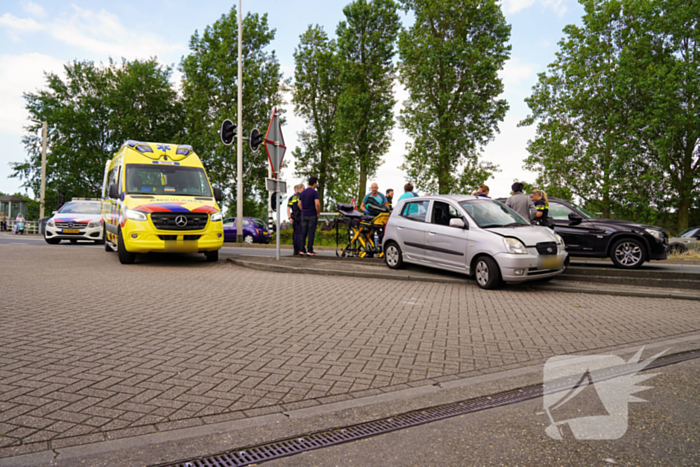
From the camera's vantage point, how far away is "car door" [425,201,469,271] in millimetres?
9617

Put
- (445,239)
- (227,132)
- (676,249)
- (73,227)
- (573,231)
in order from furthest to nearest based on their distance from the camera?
1. (73,227)
2. (676,249)
3. (227,132)
4. (573,231)
5. (445,239)

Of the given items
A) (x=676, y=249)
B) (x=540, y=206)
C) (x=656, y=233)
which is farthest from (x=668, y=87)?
(x=540, y=206)

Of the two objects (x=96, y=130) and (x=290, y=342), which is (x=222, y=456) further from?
(x=96, y=130)

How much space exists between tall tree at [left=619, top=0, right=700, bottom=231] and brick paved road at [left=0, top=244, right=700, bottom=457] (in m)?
21.9

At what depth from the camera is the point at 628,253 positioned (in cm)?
1178

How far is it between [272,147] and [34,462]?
10.2 m

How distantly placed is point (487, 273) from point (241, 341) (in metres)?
5.45

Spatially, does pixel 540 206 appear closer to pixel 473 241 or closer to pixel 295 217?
pixel 473 241

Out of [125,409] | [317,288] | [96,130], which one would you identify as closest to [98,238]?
[317,288]

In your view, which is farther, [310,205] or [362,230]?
[362,230]

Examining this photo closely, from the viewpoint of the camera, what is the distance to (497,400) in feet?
12.0

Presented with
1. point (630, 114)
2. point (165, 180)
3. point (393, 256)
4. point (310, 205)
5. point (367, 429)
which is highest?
point (630, 114)

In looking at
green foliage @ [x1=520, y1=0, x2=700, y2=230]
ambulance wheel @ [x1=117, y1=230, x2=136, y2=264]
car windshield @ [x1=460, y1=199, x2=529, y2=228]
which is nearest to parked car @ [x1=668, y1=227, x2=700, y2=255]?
green foliage @ [x1=520, y1=0, x2=700, y2=230]

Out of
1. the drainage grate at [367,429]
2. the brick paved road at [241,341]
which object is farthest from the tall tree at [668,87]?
the drainage grate at [367,429]
